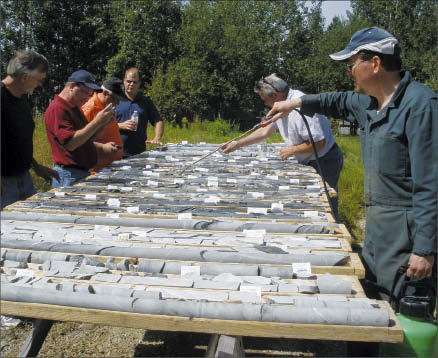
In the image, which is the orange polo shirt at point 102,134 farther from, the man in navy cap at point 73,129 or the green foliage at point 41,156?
the green foliage at point 41,156

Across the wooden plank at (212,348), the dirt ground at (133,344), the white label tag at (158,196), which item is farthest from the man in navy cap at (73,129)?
the wooden plank at (212,348)

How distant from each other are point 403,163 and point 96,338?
103 inches

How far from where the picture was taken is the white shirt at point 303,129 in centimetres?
411

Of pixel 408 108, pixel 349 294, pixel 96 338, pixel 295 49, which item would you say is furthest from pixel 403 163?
pixel 295 49

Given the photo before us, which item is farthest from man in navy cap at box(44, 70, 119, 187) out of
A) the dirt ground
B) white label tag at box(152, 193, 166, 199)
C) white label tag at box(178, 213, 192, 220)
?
white label tag at box(178, 213, 192, 220)

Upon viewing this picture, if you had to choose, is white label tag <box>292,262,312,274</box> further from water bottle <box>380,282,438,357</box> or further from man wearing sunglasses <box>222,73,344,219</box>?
man wearing sunglasses <box>222,73,344,219</box>

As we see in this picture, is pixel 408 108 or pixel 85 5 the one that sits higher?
pixel 85 5

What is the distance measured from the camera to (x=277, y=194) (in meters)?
3.14

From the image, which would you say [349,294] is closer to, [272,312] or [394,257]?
[272,312]

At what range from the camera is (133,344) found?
10.6 ft

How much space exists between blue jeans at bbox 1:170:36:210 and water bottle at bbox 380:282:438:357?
305 centimetres

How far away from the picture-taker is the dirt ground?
3074mm

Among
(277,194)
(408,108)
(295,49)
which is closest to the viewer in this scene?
(408,108)

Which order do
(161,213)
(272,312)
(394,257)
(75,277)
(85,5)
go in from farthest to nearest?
1. (85,5)
2. (161,213)
3. (394,257)
4. (75,277)
5. (272,312)
